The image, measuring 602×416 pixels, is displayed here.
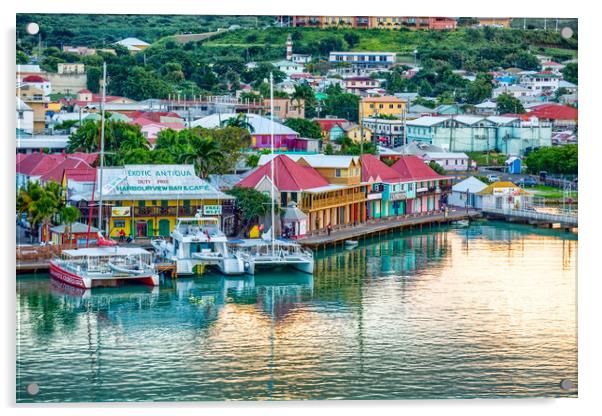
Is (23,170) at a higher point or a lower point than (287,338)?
higher

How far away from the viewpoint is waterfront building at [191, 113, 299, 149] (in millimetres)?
22984

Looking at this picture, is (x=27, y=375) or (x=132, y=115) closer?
(x=27, y=375)

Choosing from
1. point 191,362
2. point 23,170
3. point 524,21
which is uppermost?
point 524,21

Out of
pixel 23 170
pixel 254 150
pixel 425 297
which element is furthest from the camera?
pixel 254 150

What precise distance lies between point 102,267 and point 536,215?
658cm

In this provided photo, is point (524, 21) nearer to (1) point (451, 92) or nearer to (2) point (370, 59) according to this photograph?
(2) point (370, 59)

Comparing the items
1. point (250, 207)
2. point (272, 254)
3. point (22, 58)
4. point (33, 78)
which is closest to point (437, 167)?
point (250, 207)

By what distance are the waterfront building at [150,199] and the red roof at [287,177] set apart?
104 cm

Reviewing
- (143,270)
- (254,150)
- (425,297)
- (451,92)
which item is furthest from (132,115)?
(425,297)

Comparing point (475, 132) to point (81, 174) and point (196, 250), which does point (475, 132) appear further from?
point (81, 174)

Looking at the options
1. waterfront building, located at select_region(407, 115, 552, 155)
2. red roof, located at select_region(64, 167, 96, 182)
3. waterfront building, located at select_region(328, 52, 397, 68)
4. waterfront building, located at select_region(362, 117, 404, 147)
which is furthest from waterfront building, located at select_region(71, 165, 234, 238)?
waterfront building, located at select_region(362, 117, 404, 147)

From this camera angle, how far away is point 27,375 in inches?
528

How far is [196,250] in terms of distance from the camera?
18531 millimetres
